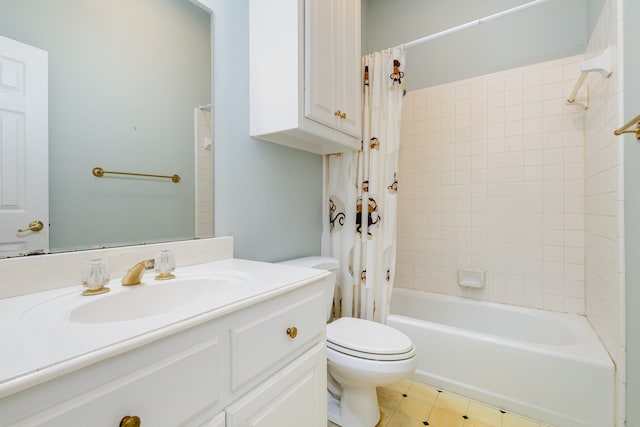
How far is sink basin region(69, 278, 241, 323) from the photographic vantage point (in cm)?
70

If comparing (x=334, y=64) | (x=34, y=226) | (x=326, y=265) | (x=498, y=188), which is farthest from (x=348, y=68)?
(x=34, y=226)

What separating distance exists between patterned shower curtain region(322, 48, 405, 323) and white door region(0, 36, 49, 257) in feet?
4.56

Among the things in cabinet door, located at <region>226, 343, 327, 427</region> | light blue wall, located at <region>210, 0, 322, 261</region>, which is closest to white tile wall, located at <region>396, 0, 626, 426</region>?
light blue wall, located at <region>210, 0, 322, 261</region>

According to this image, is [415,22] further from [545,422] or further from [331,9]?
[545,422]

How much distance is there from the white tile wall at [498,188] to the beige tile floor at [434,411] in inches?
30.1

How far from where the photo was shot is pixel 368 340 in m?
1.28

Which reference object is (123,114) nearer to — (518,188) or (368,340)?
(368,340)

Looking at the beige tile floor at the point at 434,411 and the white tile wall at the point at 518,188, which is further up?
the white tile wall at the point at 518,188

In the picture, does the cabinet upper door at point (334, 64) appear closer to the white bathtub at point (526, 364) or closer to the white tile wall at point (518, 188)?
the white tile wall at point (518, 188)

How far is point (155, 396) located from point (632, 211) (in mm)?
1636

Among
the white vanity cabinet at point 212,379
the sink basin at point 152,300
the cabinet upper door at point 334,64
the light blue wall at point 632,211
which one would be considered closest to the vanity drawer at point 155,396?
the white vanity cabinet at point 212,379

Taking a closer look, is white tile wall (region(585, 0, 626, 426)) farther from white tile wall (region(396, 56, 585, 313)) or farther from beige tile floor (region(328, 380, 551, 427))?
beige tile floor (region(328, 380, 551, 427))

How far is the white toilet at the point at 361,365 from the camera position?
117cm

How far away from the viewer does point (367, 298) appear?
1.70 meters
